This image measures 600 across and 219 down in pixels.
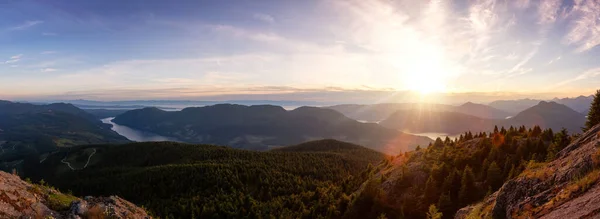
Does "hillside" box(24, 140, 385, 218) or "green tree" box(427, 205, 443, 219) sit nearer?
"green tree" box(427, 205, 443, 219)

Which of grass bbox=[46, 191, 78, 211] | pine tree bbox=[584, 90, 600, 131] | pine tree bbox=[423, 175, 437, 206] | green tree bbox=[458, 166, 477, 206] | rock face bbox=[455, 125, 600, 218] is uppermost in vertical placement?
pine tree bbox=[584, 90, 600, 131]

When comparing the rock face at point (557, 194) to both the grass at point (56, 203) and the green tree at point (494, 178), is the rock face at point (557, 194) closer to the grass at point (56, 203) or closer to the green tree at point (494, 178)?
the green tree at point (494, 178)

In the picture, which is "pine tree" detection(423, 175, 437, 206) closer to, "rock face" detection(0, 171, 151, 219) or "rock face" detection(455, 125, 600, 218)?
"rock face" detection(455, 125, 600, 218)

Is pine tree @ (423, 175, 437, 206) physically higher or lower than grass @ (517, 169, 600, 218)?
lower

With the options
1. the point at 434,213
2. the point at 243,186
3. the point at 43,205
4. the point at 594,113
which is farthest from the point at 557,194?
the point at 243,186

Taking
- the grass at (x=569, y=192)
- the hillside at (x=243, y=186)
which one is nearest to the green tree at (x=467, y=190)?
the hillside at (x=243, y=186)

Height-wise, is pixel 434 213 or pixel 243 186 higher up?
pixel 434 213

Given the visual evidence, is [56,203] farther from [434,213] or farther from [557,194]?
[434,213]

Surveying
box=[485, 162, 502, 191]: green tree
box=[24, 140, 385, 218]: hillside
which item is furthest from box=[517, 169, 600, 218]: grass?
box=[24, 140, 385, 218]: hillside

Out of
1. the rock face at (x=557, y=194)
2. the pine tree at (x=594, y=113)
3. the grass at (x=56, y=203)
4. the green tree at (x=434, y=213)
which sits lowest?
the green tree at (x=434, y=213)

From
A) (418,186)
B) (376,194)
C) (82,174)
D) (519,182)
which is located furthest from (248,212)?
(82,174)
